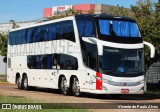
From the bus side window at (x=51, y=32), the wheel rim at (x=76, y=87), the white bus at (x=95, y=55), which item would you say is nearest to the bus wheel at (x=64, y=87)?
the white bus at (x=95, y=55)

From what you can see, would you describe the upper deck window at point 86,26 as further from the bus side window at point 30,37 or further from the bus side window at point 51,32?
the bus side window at point 30,37

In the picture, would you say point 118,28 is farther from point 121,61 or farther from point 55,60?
point 55,60

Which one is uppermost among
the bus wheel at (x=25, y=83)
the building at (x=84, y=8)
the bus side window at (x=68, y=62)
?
the building at (x=84, y=8)

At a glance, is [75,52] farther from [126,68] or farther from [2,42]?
[2,42]

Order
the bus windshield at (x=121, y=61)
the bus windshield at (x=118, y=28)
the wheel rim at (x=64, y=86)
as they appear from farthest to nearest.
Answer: the wheel rim at (x=64, y=86), the bus windshield at (x=118, y=28), the bus windshield at (x=121, y=61)

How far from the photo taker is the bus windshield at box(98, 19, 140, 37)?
73.4 ft

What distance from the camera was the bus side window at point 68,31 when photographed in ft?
78.8

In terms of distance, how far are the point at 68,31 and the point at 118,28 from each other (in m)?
3.00

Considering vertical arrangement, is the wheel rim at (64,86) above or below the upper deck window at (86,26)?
below

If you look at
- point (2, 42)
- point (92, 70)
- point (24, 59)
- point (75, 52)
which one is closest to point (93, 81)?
point (92, 70)

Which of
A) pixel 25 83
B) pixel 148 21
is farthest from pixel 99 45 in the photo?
pixel 25 83

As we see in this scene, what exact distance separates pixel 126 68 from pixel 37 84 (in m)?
8.41

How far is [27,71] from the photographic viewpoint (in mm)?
30406

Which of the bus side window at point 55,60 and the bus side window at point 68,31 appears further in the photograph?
the bus side window at point 55,60
